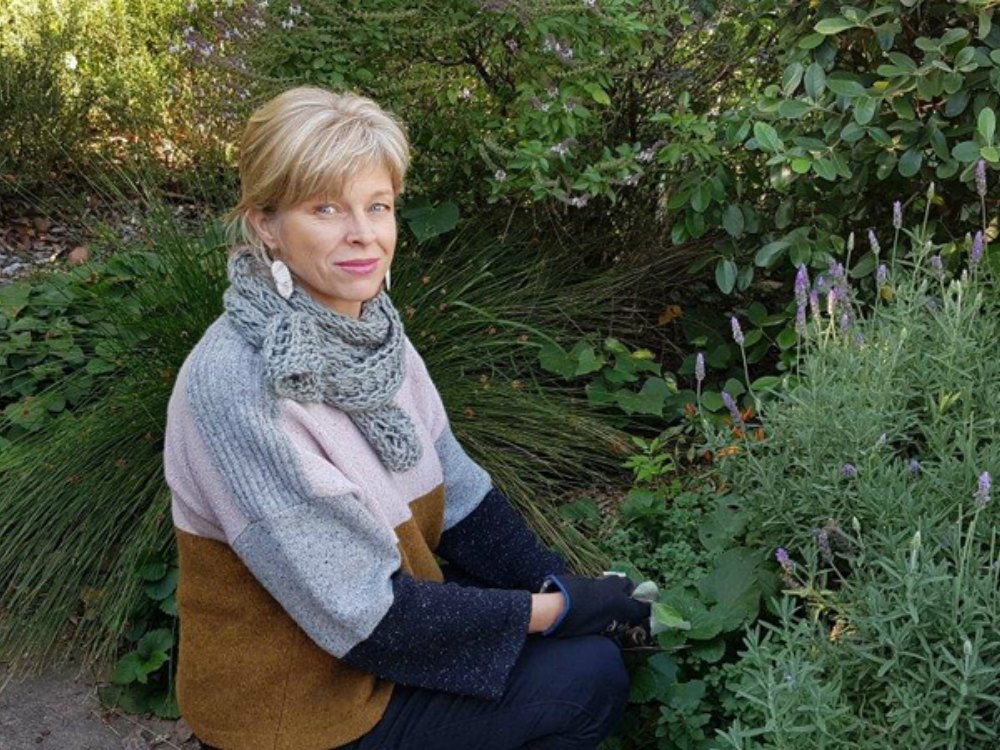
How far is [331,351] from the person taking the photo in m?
2.37

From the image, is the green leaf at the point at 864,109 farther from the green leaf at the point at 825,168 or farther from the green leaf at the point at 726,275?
the green leaf at the point at 726,275

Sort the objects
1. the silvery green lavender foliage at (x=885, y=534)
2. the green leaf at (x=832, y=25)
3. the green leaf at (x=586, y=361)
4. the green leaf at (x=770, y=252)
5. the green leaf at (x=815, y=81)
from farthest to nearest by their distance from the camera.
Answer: the green leaf at (x=586, y=361) < the green leaf at (x=770, y=252) < the green leaf at (x=815, y=81) < the green leaf at (x=832, y=25) < the silvery green lavender foliage at (x=885, y=534)

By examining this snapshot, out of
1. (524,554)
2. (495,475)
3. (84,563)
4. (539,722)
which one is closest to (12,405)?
(84,563)

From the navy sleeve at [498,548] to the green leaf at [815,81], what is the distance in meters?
1.41

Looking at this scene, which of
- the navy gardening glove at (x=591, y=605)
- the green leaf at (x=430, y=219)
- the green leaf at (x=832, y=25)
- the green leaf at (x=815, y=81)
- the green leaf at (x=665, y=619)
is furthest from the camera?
the green leaf at (x=430, y=219)

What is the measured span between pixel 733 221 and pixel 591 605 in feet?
5.29

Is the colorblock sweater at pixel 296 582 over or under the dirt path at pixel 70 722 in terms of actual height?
over

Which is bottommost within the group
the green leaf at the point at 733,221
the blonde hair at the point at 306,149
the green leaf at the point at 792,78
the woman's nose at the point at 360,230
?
the green leaf at the point at 733,221

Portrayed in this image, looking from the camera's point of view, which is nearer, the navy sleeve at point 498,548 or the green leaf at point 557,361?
the navy sleeve at point 498,548

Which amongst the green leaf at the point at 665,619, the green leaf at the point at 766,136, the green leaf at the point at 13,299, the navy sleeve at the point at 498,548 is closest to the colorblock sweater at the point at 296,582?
the navy sleeve at the point at 498,548

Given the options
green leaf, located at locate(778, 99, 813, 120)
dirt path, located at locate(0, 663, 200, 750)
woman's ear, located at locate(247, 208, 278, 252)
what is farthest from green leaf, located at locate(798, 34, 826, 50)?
dirt path, located at locate(0, 663, 200, 750)

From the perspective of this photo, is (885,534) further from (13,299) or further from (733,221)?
(13,299)

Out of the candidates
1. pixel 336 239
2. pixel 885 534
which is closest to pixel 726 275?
pixel 885 534

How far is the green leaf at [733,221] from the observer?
383 cm
